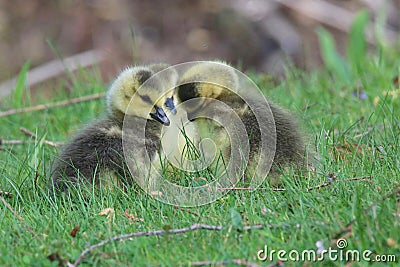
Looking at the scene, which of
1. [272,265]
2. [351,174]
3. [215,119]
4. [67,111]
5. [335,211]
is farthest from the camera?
[67,111]

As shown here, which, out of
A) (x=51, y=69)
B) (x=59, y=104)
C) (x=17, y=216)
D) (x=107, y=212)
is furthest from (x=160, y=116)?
(x=51, y=69)

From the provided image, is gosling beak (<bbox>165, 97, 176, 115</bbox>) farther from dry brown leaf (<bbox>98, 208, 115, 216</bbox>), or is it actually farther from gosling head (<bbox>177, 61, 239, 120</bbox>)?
dry brown leaf (<bbox>98, 208, 115, 216</bbox>)

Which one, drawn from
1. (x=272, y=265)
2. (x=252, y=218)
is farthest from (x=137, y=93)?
(x=272, y=265)

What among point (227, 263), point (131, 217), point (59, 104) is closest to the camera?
point (227, 263)

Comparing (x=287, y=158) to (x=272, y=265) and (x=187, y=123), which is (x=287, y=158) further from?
(x=272, y=265)

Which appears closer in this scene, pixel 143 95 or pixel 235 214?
pixel 235 214

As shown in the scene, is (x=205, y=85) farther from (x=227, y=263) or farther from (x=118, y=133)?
(x=227, y=263)
